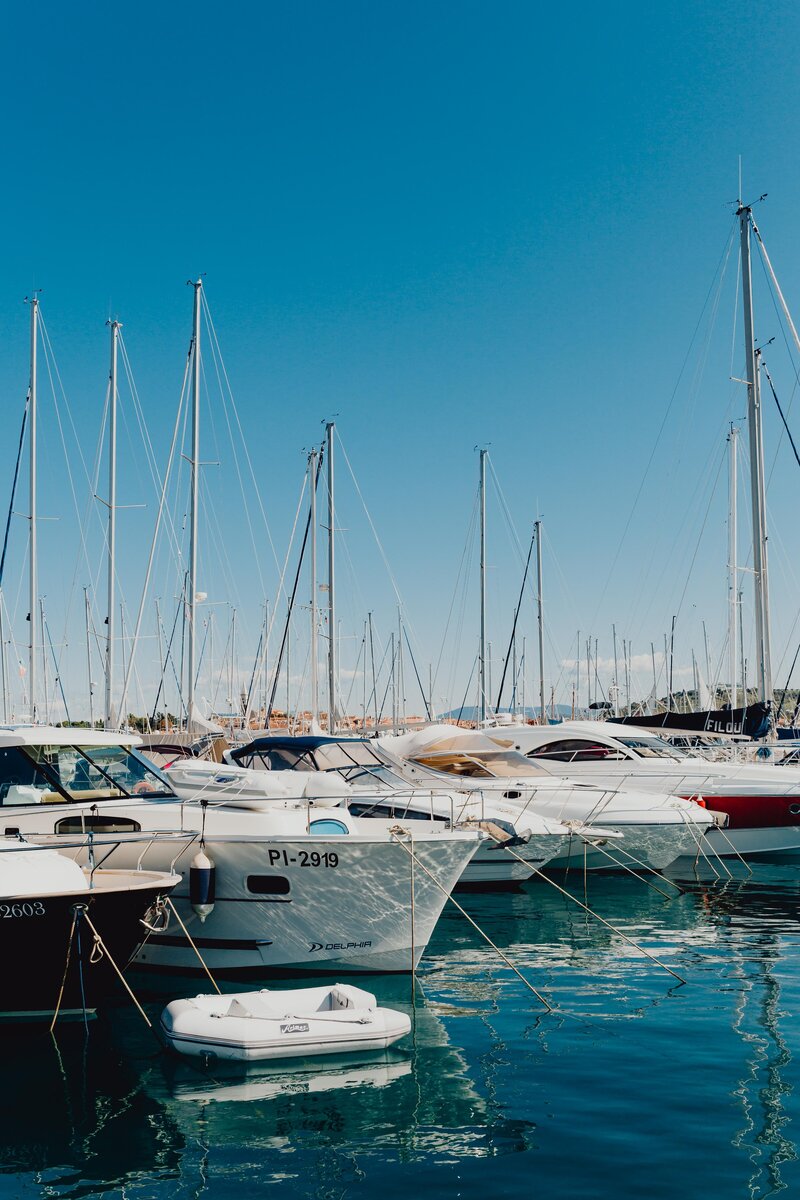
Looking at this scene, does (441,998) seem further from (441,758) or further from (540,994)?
(441,758)

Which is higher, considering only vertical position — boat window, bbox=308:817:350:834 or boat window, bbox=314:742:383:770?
boat window, bbox=314:742:383:770

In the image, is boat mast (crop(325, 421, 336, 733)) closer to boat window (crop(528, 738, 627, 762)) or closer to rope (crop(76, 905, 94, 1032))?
boat window (crop(528, 738, 627, 762))

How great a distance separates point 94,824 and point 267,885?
7.37ft

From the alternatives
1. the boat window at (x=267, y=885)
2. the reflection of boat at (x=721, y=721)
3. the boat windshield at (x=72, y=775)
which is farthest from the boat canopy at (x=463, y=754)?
the boat window at (x=267, y=885)

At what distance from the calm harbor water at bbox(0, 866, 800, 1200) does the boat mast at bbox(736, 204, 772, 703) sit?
14.1 metres

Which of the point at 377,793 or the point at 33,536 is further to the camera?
the point at 33,536

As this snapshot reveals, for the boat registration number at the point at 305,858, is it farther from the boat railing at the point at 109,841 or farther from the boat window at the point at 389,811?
the boat window at the point at 389,811

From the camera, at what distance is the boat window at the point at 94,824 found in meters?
11.4

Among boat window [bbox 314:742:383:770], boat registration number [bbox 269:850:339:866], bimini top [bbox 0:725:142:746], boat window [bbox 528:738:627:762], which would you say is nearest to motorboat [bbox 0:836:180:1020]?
boat registration number [bbox 269:850:339:866]

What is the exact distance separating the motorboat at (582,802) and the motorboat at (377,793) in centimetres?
71

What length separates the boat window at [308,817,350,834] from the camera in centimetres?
1180

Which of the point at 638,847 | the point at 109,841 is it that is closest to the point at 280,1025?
the point at 109,841

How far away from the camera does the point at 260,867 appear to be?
10.7 metres

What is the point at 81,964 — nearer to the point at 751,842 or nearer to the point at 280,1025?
the point at 280,1025
